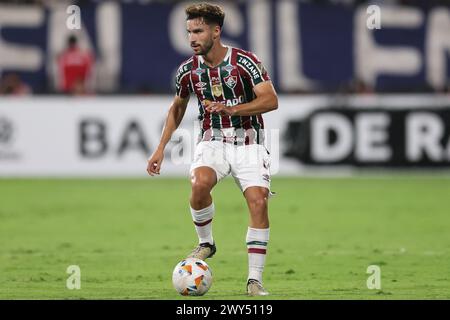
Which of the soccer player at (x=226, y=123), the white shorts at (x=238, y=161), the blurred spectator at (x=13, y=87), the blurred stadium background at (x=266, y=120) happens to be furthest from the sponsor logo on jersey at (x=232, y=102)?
the blurred spectator at (x=13, y=87)

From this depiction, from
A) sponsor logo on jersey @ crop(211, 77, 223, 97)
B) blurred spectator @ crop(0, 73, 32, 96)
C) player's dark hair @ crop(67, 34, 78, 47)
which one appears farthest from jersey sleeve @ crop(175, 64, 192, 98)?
player's dark hair @ crop(67, 34, 78, 47)

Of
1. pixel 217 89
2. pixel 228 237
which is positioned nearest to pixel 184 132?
pixel 228 237

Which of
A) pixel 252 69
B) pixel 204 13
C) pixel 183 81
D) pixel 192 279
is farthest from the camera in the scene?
pixel 183 81

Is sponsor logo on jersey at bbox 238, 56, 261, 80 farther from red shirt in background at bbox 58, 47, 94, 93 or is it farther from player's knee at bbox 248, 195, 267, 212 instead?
red shirt in background at bbox 58, 47, 94, 93

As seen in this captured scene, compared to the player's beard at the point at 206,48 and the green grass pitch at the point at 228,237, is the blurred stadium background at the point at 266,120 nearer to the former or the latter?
the green grass pitch at the point at 228,237

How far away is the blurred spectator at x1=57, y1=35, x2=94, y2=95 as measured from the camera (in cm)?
2306

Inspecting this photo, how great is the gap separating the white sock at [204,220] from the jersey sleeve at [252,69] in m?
1.10

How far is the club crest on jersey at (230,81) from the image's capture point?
9484mm

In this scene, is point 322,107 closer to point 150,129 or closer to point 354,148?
point 354,148

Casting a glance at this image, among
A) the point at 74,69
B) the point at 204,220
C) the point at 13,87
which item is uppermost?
the point at 74,69

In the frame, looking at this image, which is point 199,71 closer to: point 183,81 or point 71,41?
point 183,81

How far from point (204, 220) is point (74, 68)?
13.8 meters

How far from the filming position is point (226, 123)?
9664 mm
